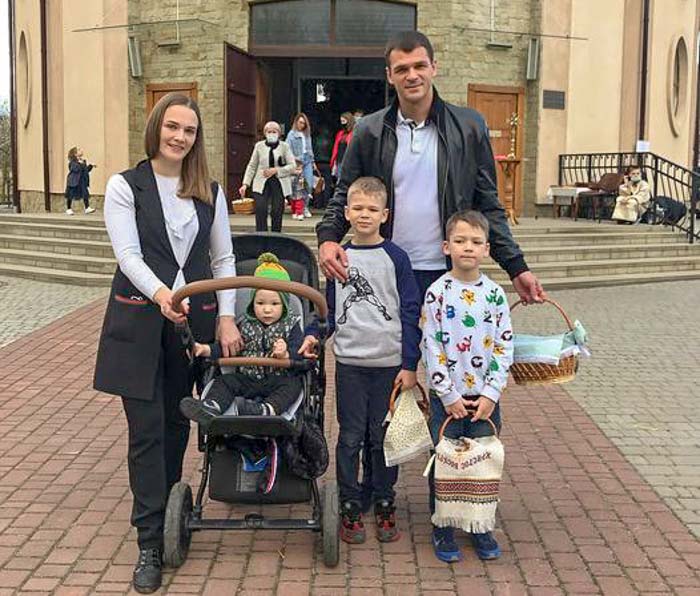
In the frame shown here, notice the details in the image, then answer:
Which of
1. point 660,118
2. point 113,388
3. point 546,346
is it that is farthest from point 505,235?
point 660,118

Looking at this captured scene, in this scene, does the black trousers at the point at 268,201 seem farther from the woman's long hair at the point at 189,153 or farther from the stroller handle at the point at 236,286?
the stroller handle at the point at 236,286

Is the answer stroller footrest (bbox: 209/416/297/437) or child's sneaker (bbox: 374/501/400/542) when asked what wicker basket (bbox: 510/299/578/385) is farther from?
stroller footrest (bbox: 209/416/297/437)

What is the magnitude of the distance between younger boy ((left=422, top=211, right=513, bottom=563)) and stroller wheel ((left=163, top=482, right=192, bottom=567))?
1169mm

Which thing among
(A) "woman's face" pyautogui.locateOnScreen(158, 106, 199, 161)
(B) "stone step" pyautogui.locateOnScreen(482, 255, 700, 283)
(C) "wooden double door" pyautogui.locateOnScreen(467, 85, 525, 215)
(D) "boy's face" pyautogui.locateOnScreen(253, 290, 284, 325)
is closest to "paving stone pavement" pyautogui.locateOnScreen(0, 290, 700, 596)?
(D) "boy's face" pyautogui.locateOnScreen(253, 290, 284, 325)

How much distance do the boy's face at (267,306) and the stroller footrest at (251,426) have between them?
56 cm

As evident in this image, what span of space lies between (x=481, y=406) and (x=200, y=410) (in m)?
1.22

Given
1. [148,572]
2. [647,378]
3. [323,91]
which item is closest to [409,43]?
[148,572]

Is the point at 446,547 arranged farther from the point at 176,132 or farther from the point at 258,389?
the point at 176,132

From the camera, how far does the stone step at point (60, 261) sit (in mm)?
13383

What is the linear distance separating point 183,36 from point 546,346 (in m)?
14.7

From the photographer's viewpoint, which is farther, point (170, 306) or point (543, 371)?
point (543, 371)

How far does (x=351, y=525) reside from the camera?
13.7ft

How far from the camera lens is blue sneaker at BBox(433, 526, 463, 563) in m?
3.99

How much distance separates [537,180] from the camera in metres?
17.7
